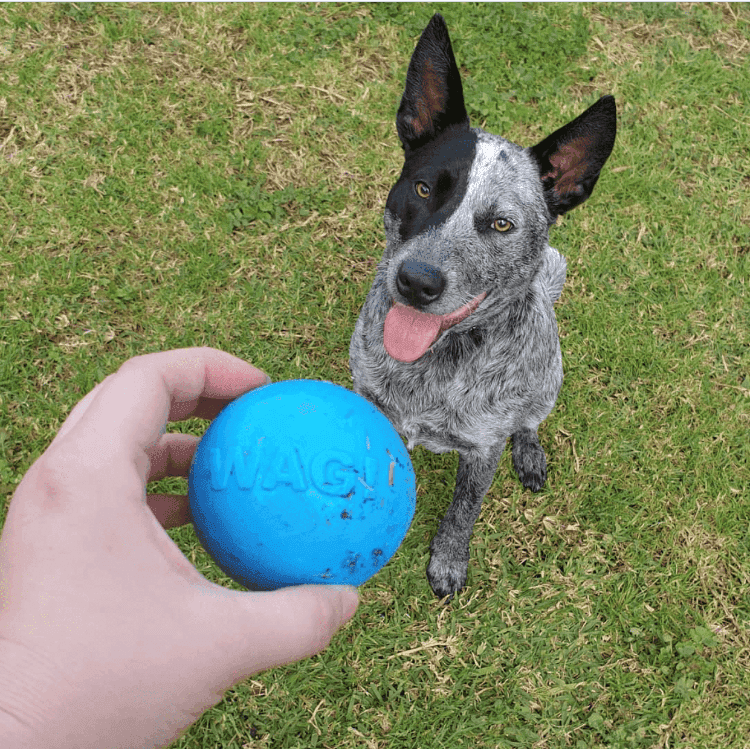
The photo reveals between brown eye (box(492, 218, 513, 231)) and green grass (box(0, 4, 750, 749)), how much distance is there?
2200 millimetres

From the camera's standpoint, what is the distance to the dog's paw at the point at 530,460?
4605mm

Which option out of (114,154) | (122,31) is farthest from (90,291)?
(122,31)

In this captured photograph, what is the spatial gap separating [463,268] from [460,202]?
1.02 ft

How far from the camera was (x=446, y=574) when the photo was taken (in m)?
4.27

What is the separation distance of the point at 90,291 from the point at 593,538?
13.8ft

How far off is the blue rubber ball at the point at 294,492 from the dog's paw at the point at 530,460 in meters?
2.19

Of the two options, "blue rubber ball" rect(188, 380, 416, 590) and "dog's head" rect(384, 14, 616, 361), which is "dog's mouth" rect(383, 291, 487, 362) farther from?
"blue rubber ball" rect(188, 380, 416, 590)

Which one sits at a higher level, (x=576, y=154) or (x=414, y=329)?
(x=576, y=154)

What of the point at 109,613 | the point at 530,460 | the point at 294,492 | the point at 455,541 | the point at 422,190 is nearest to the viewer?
the point at 109,613

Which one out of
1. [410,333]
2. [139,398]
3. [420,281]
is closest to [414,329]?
[410,333]

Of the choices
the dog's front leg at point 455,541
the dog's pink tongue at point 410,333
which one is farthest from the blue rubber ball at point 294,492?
the dog's front leg at point 455,541

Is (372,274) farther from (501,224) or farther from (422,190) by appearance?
(501,224)

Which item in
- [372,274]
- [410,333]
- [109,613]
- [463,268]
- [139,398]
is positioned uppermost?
[139,398]

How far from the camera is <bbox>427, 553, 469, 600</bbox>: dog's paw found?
4.26m
